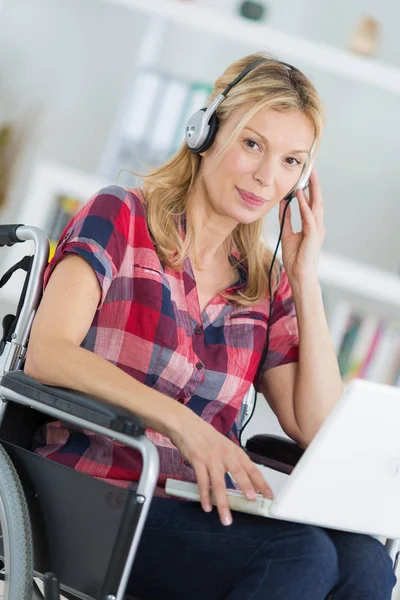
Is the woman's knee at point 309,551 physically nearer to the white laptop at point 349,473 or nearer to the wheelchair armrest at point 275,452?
the white laptop at point 349,473

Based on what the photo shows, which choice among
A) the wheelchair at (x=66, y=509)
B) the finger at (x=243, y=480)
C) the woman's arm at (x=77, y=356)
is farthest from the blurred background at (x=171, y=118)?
the finger at (x=243, y=480)

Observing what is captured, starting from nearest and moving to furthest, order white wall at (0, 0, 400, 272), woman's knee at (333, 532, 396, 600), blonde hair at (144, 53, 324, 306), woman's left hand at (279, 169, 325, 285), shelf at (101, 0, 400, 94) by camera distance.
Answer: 1. woman's knee at (333, 532, 396, 600)
2. blonde hair at (144, 53, 324, 306)
3. woman's left hand at (279, 169, 325, 285)
4. shelf at (101, 0, 400, 94)
5. white wall at (0, 0, 400, 272)

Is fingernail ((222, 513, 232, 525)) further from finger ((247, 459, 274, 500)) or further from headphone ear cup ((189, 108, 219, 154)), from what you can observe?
headphone ear cup ((189, 108, 219, 154))

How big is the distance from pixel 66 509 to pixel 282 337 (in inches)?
24.8

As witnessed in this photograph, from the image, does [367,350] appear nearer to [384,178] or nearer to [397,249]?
[397,249]

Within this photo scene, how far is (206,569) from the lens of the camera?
1273mm

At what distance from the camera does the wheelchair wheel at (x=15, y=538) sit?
1230 millimetres

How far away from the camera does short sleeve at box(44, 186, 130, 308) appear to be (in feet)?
4.75

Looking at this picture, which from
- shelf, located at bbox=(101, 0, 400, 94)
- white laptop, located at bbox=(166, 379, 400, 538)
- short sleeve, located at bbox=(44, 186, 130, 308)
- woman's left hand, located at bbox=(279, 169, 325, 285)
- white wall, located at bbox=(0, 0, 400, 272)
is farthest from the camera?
white wall, located at bbox=(0, 0, 400, 272)

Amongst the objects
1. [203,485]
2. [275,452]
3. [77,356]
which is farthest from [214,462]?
[275,452]

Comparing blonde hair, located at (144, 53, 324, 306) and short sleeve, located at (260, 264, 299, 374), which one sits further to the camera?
short sleeve, located at (260, 264, 299, 374)

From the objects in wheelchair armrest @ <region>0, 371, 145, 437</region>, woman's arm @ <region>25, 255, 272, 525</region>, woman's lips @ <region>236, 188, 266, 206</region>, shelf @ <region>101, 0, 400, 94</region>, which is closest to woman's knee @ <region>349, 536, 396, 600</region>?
woman's arm @ <region>25, 255, 272, 525</region>

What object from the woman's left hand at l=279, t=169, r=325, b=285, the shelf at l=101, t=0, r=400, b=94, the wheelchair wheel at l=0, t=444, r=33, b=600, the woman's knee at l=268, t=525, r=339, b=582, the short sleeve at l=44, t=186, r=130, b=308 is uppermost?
the shelf at l=101, t=0, r=400, b=94

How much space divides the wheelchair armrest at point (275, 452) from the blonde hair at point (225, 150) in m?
0.27
